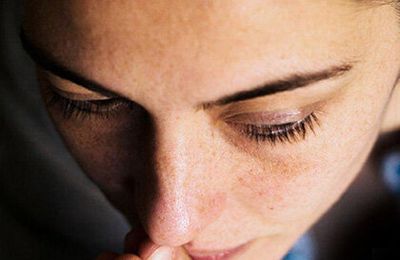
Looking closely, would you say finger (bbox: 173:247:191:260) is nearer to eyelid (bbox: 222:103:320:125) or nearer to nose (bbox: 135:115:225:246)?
nose (bbox: 135:115:225:246)

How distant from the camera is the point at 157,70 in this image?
Answer: 1.95 feet

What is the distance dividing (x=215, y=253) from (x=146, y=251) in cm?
9

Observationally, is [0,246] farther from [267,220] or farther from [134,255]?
[267,220]

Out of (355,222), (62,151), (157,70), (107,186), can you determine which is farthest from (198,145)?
(355,222)

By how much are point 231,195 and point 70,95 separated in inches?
8.4

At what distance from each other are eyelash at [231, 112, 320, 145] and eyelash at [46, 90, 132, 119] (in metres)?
0.13

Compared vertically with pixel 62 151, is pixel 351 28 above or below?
above

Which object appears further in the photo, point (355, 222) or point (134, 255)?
point (355, 222)

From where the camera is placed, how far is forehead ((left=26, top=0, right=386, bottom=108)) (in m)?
0.56

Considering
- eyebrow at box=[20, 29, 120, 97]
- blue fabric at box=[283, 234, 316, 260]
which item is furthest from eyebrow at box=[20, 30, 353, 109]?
blue fabric at box=[283, 234, 316, 260]

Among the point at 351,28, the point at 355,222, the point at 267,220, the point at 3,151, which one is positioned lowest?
the point at 355,222

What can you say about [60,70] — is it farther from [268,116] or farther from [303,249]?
[303,249]

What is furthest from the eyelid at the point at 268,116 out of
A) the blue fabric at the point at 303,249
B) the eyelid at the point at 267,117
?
the blue fabric at the point at 303,249

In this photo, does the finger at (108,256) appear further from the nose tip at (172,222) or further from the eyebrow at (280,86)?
the eyebrow at (280,86)
